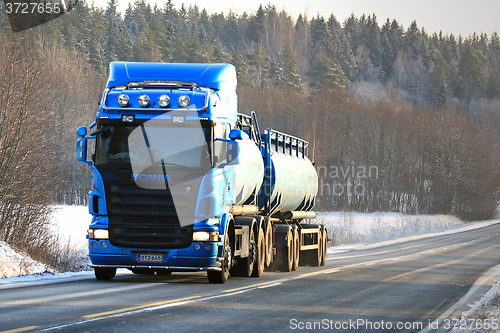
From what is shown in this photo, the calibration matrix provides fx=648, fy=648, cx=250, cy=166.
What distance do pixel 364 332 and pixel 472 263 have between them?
17203mm

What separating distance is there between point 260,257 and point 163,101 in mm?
5135

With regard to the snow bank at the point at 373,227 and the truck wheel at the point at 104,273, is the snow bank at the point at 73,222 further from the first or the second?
the truck wheel at the point at 104,273

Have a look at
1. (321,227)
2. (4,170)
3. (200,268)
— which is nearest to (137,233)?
(200,268)

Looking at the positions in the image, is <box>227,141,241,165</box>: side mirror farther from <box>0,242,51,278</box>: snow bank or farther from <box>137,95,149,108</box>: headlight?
<box>0,242,51,278</box>: snow bank

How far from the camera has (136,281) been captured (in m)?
13.8

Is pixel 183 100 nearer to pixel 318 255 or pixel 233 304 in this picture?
pixel 233 304

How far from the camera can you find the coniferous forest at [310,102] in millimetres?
20766

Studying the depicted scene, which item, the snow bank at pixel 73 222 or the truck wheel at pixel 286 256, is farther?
the snow bank at pixel 73 222

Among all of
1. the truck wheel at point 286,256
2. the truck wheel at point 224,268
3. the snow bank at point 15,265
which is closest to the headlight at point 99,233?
the truck wheel at point 224,268

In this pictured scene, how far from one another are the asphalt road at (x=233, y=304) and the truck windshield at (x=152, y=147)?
7.77ft

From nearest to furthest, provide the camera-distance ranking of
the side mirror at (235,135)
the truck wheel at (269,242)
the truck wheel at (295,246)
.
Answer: the side mirror at (235,135) < the truck wheel at (269,242) < the truck wheel at (295,246)

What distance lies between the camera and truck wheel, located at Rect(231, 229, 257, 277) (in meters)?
15.1

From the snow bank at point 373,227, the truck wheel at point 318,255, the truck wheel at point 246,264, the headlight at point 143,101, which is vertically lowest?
the snow bank at point 373,227

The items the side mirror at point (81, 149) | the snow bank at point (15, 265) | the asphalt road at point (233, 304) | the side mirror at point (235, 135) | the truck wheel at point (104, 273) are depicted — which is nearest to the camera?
the asphalt road at point (233, 304)
